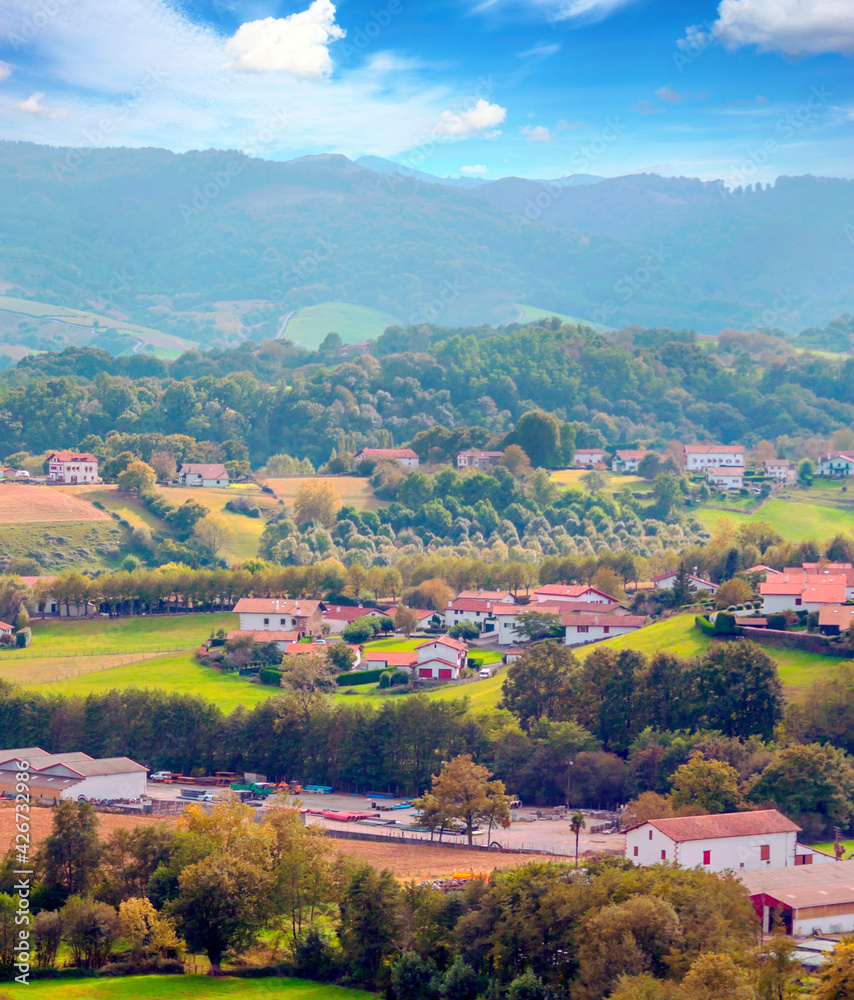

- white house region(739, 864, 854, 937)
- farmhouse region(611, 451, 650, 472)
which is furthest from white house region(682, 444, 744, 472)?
white house region(739, 864, 854, 937)

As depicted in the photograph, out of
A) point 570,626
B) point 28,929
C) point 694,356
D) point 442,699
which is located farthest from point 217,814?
point 694,356

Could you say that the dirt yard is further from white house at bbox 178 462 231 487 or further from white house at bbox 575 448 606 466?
white house at bbox 575 448 606 466

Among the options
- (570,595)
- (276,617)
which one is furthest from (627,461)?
(276,617)

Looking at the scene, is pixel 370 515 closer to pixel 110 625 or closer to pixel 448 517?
pixel 448 517

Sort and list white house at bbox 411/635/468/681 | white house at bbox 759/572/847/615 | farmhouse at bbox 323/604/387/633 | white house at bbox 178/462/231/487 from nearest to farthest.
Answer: white house at bbox 759/572/847/615 → white house at bbox 411/635/468/681 → farmhouse at bbox 323/604/387/633 → white house at bbox 178/462/231/487

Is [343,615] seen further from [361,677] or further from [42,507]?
[42,507]

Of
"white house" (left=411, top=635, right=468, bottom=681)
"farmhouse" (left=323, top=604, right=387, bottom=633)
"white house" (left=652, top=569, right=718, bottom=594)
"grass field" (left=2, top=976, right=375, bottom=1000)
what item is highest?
"white house" (left=652, top=569, right=718, bottom=594)
